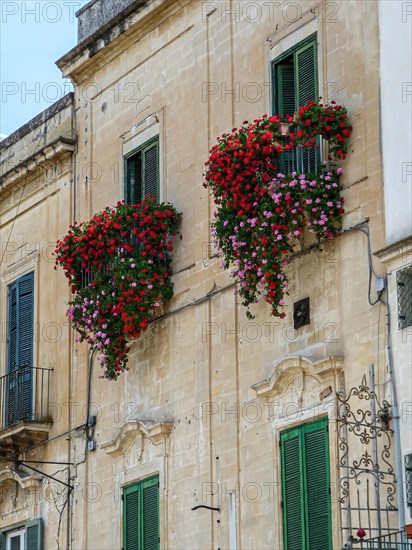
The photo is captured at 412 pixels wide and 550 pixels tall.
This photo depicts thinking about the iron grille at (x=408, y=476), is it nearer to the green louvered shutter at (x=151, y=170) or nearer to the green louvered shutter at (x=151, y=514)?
A: the green louvered shutter at (x=151, y=514)

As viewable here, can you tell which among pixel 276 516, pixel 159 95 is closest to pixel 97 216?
pixel 159 95

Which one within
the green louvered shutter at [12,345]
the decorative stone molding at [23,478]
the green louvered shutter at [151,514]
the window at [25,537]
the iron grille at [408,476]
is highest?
the green louvered shutter at [12,345]

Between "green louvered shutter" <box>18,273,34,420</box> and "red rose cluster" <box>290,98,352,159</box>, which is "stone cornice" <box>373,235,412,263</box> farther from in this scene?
"green louvered shutter" <box>18,273,34,420</box>

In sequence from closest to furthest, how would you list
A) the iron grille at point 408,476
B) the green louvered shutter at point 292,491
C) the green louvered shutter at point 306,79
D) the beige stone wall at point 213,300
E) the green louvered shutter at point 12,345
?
the iron grille at point 408,476
the green louvered shutter at point 292,491
the beige stone wall at point 213,300
the green louvered shutter at point 306,79
the green louvered shutter at point 12,345

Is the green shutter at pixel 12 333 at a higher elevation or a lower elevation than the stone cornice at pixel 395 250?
higher

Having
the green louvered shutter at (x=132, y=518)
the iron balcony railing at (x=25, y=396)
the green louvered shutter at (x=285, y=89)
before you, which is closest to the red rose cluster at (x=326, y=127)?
the green louvered shutter at (x=285, y=89)

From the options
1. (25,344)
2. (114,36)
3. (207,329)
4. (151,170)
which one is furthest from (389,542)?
(114,36)

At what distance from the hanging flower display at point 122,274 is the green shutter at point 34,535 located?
2.67 metres

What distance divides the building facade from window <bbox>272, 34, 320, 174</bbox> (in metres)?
0.03

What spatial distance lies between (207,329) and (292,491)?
2.75 metres

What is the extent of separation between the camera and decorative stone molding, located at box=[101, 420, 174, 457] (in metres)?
20.4

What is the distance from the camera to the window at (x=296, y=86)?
1892 centimetres

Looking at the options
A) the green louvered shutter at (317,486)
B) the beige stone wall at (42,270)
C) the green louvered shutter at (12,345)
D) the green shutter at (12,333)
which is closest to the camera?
the green louvered shutter at (317,486)

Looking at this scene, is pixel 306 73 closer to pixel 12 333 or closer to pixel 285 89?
pixel 285 89
